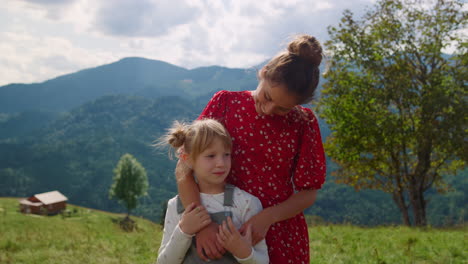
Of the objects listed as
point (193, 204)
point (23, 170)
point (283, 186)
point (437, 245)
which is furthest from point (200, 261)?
point (23, 170)

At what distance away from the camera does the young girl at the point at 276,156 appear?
2389 mm

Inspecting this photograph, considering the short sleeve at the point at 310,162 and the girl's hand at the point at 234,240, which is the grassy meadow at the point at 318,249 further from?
the girl's hand at the point at 234,240

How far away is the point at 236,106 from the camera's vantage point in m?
2.77

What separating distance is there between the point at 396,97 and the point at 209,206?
16.3m

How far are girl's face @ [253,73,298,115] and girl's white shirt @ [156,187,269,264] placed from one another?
0.57 m

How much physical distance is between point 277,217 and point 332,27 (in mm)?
16934

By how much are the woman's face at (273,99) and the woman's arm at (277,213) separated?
575 mm

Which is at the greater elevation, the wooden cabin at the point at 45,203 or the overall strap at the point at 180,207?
the overall strap at the point at 180,207

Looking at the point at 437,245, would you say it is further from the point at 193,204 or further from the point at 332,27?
the point at 332,27

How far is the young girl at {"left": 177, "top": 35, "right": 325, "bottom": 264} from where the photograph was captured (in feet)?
7.84

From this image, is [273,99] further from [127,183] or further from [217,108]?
[127,183]

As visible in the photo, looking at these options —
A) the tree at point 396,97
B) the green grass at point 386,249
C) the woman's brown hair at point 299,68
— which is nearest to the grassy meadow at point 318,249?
the green grass at point 386,249

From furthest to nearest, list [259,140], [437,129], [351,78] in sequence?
[351,78] < [437,129] < [259,140]

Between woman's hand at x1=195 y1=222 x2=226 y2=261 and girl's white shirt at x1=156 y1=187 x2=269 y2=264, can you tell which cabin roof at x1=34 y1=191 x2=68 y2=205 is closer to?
girl's white shirt at x1=156 y1=187 x2=269 y2=264
